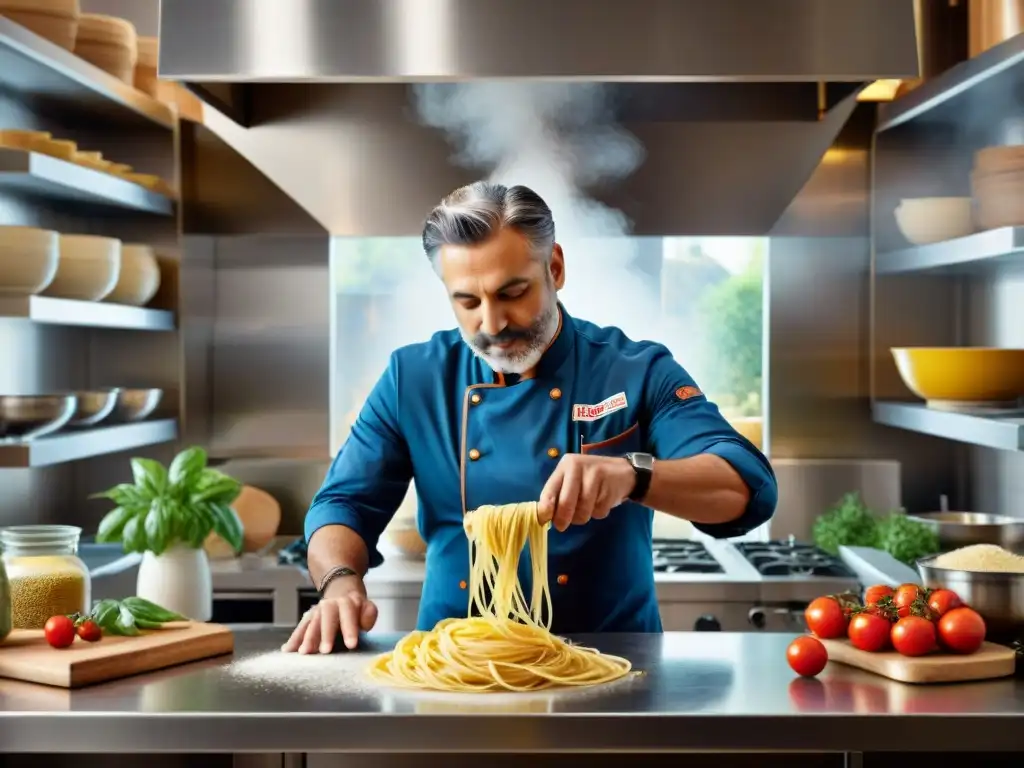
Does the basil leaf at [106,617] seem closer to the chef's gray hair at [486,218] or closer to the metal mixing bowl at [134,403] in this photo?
the chef's gray hair at [486,218]

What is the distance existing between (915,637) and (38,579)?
1534mm

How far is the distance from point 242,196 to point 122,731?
3161mm

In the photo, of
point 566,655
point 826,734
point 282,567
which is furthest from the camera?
point 282,567

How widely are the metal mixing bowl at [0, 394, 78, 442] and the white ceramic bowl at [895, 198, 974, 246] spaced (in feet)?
8.44

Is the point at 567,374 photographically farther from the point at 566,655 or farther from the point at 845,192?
the point at 845,192

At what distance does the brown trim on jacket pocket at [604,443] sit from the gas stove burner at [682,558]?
1476mm

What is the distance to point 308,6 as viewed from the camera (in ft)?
9.28

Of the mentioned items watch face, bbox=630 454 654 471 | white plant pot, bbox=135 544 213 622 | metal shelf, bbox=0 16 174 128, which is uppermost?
metal shelf, bbox=0 16 174 128

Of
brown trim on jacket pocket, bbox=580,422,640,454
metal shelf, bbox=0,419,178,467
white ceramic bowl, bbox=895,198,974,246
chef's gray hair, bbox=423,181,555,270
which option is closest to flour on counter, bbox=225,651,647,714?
brown trim on jacket pocket, bbox=580,422,640,454

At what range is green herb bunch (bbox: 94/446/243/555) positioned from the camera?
3730 mm

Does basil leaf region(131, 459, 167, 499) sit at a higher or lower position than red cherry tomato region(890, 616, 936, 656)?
higher

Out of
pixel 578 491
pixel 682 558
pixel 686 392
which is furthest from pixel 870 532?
pixel 578 491

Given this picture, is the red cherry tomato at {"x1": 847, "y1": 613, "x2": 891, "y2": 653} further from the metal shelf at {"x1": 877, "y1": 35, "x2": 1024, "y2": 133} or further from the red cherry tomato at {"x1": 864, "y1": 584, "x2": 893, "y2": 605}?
the metal shelf at {"x1": 877, "y1": 35, "x2": 1024, "y2": 133}

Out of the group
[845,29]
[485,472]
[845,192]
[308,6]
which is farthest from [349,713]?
[845,192]
